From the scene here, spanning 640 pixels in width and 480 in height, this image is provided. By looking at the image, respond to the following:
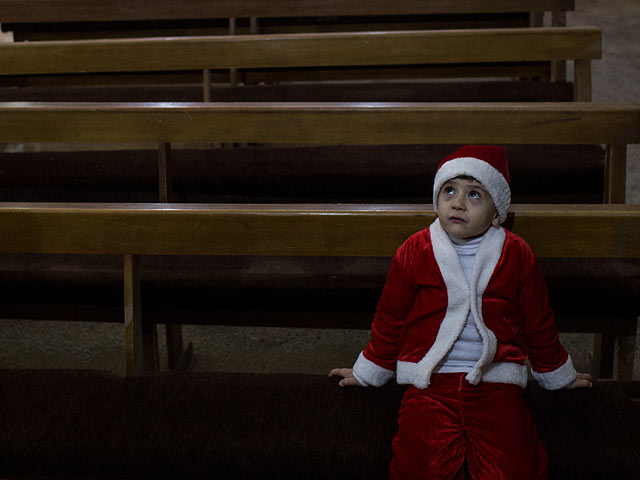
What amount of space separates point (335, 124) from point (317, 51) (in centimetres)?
57

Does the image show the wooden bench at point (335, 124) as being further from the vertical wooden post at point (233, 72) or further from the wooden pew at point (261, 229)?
the vertical wooden post at point (233, 72)

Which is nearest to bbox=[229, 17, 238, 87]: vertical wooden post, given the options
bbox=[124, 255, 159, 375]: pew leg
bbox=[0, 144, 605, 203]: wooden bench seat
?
bbox=[0, 144, 605, 203]: wooden bench seat

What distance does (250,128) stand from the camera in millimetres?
1644

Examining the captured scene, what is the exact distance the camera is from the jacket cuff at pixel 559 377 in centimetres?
108

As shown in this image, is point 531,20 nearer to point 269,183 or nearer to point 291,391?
point 269,183

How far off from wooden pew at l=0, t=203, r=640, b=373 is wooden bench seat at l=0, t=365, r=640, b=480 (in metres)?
0.14

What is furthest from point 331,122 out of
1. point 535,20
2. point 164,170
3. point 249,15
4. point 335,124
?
point 535,20

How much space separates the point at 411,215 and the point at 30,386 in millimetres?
688

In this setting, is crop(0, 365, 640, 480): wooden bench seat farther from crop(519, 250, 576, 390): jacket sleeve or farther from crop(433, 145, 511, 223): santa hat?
crop(433, 145, 511, 223): santa hat

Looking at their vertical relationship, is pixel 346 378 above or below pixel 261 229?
below

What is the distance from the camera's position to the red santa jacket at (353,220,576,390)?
1007 mm

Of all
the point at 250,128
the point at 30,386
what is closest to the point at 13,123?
the point at 250,128

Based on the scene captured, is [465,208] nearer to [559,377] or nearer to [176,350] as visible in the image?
[559,377]

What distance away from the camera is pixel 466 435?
3.18 feet
